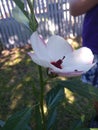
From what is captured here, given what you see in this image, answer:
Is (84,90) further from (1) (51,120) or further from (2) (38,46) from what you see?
(1) (51,120)

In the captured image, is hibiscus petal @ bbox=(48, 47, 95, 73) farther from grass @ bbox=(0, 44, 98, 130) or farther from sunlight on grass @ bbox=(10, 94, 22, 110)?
sunlight on grass @ bbox=(10, 94, 22, 110)

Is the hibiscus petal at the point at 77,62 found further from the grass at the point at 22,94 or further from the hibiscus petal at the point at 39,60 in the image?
the grass at the point at 22,94

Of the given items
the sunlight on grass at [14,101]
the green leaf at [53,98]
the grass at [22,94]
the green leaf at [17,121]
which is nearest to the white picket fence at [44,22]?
the grass at [22,94]

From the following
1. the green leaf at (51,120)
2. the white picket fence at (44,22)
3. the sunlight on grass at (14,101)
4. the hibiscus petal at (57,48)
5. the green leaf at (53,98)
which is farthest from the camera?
the white picket fence at (44,22)

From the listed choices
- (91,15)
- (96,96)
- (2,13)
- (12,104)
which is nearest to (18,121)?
(96,96)

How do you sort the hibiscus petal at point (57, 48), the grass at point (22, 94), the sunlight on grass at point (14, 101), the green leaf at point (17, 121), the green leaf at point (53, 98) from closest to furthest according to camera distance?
1. the hibiscus petal at point (57, 48)
2. the green leaf at point (17, 121)
3. the green leaf at point (53, 98)
4. the grass at point (22, 94)
5. the sunlight on grass at point (14, 101)
